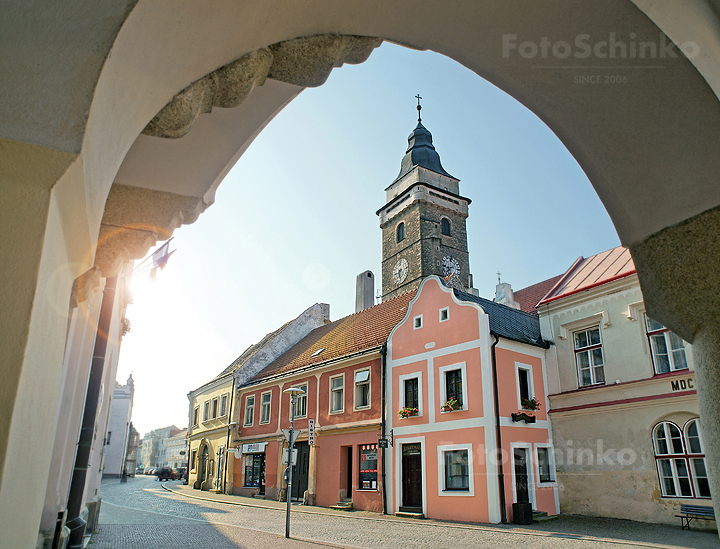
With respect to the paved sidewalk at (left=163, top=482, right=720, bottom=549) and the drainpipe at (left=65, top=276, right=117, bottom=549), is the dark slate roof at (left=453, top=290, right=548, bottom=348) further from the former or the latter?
the drainpipe at (left=65, top=276, right=117, bottom=549)

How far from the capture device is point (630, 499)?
50.5ft

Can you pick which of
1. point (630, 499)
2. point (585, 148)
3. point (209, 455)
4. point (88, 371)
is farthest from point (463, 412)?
point (209, 455)

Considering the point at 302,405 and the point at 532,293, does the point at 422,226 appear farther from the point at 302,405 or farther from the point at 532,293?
the point at 302,405

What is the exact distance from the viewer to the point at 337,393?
2328 centimetres

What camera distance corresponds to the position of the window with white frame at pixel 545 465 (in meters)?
17.5

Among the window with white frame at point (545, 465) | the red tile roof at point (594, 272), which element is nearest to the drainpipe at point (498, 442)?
the window with white frame at point (545, 465)

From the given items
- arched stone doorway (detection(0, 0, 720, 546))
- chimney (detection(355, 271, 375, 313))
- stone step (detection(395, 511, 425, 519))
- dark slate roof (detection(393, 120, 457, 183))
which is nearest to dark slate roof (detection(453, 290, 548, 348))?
stone step (detection(395, 511, 425, 519))

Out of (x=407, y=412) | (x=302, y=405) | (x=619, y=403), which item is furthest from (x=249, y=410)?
(x=619, y=403)

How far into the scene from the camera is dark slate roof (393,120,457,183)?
182ft

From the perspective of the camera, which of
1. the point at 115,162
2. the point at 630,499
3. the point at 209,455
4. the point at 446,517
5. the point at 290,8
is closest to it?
the point at 115,162

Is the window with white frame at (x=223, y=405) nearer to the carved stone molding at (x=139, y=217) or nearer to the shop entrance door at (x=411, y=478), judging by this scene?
the shop entrance door at (x=411, y=478)

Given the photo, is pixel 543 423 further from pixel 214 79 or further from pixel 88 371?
pixel 214 79

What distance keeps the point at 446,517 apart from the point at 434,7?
17.2 meters

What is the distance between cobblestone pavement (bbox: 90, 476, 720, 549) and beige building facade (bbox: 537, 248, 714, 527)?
100 centimetres
